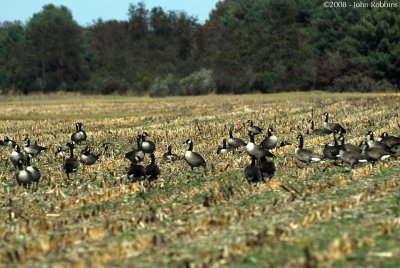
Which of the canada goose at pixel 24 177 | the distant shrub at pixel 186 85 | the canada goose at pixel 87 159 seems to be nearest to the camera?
the canada goose at pixel 24 177

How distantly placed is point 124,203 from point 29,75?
121221mm

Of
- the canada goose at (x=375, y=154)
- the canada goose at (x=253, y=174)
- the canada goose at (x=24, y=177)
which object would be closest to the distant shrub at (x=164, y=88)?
the canada goose at (x=375, y=154)

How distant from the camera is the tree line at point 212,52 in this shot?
3620 inches

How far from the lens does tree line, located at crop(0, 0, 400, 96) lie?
91.9 m

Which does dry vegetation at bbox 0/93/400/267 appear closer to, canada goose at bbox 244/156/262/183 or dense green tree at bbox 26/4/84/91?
canada goose at bbox 244/156/262/183

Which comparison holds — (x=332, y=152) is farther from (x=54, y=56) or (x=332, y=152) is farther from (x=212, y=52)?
(x=54, y=56)

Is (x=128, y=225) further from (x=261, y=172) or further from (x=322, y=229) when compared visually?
(x=261, y=172)

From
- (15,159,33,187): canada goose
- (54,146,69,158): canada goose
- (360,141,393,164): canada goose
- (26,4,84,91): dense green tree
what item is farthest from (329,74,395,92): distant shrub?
(15,159,33,187): canada goose

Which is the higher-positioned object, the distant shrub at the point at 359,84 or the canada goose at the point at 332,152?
the distant shrub at the point at 359,84

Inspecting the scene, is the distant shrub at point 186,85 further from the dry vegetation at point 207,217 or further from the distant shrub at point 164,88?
the dry vegetation at point 207,217

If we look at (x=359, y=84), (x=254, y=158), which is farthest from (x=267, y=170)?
(x=359, y=84)

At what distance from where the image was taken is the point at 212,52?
12300cm

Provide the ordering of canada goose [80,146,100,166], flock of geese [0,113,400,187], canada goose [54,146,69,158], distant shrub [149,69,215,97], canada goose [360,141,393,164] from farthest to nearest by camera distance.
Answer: distant shrub [149,69,215,97] < canada goose [54,146,69,158] < canada goose [80,146,100,166] < canada goose [360,141,393,164] < flock of geese [0,113,400,187]

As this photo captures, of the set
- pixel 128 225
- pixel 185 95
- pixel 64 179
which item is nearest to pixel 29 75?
pixel 185 95
